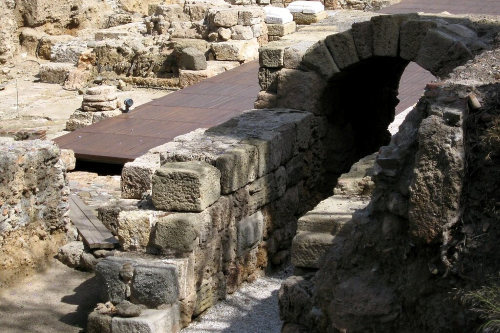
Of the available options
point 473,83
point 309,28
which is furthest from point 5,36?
point 473,83

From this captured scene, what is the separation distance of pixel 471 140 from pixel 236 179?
10.7 feet

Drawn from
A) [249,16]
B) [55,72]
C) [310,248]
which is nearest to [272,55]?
[310,248]

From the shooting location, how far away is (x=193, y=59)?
1562 cm

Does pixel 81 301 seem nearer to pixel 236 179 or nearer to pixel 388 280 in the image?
pixel 236 179

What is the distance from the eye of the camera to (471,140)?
4027 mm

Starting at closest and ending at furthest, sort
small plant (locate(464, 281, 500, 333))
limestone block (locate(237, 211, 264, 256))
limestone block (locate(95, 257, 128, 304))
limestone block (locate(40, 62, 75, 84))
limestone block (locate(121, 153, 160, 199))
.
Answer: small plant (locate(464, 281, 500, 333)), limestone block (locate(95, 257, 128, 304)), limestone block (locate(237, 211, 264, 256)), limestone block (locate(121, 153, 160, 199)), limestone block (locate(40, 62, 75, 84))

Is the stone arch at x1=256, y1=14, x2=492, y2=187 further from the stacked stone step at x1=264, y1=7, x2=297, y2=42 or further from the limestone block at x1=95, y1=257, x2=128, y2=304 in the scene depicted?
the stacked stone step at x1=264, y1=7, x2=297, y2=42

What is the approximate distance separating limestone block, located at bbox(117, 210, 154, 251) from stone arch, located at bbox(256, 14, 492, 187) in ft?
8.64

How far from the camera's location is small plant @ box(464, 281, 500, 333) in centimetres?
344

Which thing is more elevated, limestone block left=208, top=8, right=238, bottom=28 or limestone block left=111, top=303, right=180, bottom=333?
limestone block left=208, top=8, right=238, bottom=28

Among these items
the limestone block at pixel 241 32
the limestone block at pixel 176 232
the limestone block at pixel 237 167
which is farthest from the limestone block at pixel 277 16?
the limestone block at pixel 176 232

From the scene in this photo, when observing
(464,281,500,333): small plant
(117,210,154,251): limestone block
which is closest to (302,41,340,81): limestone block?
(117,210,154,251): limestone block

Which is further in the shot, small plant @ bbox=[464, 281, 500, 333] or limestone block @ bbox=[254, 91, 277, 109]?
limestone block @ bbox=[254, 91, 277, 109]

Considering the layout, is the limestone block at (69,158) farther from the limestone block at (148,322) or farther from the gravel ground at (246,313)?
the limestone block at (148,322)
